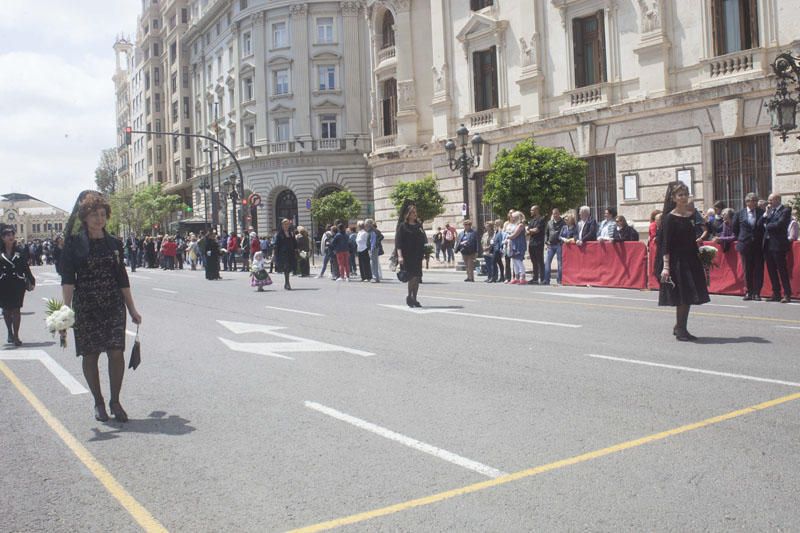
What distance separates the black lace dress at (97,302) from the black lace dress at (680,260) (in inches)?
251

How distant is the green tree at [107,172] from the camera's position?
116556 mm

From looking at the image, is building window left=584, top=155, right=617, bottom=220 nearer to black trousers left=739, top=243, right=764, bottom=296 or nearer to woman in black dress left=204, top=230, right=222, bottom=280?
black trousers left=739, top=243, right=764, bottom=296

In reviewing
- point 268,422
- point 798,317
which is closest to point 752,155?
point 798,317

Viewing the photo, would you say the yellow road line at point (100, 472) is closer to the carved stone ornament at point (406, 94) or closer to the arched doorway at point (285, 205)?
the carved stone ornament at point (406, 94)

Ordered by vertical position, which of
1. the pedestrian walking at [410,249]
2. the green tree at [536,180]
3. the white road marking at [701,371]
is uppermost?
the green tree at [536,180]

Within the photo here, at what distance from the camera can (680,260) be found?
953 centimetres

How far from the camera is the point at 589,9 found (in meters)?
27.8

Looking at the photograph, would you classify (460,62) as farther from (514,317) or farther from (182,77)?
(182,77)

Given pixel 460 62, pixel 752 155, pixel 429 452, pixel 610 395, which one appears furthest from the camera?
pixel 460 62

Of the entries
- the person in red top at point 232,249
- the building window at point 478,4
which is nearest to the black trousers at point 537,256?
the building window at point 478,4

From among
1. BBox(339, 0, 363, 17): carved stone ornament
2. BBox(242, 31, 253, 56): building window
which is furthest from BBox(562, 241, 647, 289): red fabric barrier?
BBox(242, 31, 253, 56): building window

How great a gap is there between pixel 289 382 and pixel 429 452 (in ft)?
9.41

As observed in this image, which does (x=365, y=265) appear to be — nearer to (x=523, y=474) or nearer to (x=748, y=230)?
(x=748, y=230)

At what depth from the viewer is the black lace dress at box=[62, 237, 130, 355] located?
631 centimetres
